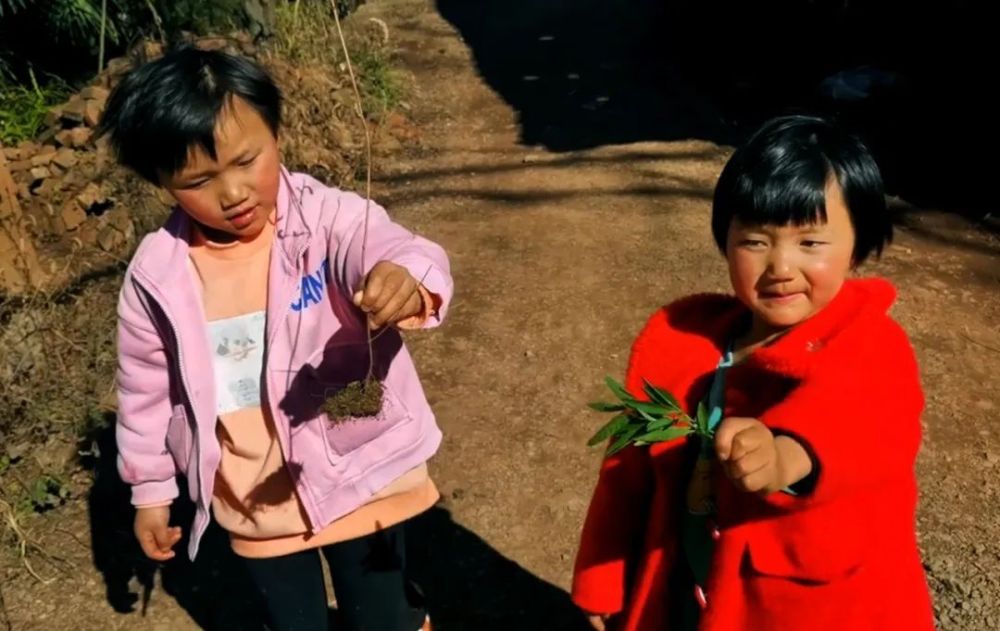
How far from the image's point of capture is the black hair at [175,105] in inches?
75.0

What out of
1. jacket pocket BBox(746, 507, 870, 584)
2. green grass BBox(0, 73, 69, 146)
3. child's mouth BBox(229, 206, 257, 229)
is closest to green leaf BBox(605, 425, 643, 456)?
jacket pocket BBox(746, 507, 870, 584)

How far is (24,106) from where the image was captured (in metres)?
6.04

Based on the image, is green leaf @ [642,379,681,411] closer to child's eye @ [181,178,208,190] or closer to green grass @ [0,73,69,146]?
child's eye @ [181,178,208,190]

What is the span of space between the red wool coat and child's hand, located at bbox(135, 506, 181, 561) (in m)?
1.06

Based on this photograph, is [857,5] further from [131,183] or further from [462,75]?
[131,183]

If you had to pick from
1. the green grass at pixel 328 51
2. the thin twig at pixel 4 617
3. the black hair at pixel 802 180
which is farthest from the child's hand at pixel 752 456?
the green grass at pixel 328 51

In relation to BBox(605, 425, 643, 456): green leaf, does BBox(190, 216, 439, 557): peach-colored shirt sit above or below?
below

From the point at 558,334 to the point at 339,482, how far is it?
7.78 feet

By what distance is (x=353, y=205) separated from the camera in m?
2.12

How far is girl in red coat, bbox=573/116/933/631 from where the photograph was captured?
60.3 inches

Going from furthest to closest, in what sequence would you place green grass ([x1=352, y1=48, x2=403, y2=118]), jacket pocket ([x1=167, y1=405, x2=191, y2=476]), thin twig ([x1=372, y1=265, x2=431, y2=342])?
green grass ([x1=352, y1=48, x2=403, y2=118])
jacket pocket ([x1=167, y1=405, x2=191, y2=476])
thin twig ([x1=372, y1=265, x2=431, y2=342])

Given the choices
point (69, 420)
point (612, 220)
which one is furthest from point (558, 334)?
point (69, 420)

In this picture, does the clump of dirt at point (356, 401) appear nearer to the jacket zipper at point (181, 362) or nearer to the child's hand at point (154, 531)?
the jacket zipper at point (181, 362)

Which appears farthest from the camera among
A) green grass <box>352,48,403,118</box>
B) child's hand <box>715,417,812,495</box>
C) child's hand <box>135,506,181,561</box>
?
green grass <box>352,48,403,118</box>
